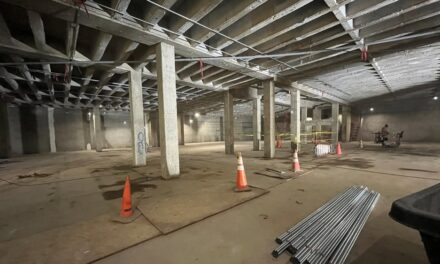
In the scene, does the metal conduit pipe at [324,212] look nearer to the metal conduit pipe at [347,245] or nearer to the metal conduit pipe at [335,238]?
the metal conduit pipe at [335,238]

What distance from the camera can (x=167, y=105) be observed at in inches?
195

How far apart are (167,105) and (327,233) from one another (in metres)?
4.35

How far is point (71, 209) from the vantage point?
3.19m

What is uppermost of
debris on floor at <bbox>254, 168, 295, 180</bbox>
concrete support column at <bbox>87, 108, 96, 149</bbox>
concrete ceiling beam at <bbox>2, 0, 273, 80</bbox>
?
concrete ceiling beam at <bbox>2, 0, 273, 80</bbox>

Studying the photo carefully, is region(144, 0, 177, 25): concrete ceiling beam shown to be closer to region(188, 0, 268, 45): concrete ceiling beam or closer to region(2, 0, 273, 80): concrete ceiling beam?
region(2, 0, 273, 80): concrete ceiling beam

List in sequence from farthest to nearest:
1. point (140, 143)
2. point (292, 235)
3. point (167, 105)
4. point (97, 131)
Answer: point (97, 131) < point (140, 143) < point (167, 105) < point (292, 235)

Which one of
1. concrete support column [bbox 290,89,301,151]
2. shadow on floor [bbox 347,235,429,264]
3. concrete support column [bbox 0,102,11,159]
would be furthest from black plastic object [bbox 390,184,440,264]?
concrete support column [bbox 0,102,11,159]

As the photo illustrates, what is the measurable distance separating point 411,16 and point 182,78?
7.42 m

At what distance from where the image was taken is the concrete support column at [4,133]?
11.0 metres

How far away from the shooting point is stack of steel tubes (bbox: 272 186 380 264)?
5.80 feet

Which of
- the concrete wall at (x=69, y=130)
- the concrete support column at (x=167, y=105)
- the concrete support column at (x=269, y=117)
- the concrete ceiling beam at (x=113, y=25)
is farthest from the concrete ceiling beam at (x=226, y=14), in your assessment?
the concrete wall at (x=69, y=130)

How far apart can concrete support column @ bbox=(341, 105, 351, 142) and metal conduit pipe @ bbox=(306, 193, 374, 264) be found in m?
18.7

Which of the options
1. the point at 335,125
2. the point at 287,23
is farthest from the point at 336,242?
the point at 335,125

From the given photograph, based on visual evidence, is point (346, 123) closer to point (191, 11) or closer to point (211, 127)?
point (211, 127)
